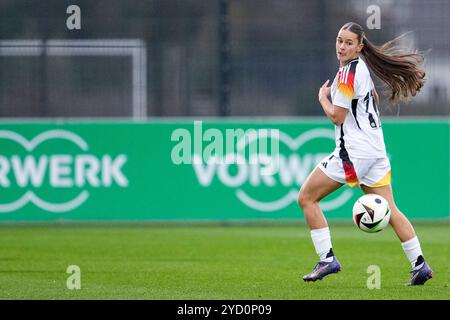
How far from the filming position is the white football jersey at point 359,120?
1000 centimetres

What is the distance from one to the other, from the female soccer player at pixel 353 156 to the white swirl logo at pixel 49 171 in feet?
27.5

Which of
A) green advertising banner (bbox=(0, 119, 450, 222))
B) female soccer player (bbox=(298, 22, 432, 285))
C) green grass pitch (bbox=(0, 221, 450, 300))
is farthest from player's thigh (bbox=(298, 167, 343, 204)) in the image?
green advertising banner (bbox=(0, 119, 450, 222))

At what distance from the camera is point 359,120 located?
33.1ft

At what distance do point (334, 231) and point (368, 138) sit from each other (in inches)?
297

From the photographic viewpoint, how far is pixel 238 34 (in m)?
19.3

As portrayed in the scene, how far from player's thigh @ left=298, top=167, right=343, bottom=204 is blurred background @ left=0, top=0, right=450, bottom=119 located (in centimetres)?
886

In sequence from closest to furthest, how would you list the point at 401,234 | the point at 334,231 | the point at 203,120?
the point at 401,234 < the point at 334,231 < the point at 203,120

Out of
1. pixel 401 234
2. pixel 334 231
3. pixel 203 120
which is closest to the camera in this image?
pixel 401 234

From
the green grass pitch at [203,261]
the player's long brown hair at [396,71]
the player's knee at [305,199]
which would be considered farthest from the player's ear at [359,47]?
the green grass pitch at [203,261]

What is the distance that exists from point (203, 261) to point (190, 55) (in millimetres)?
6901

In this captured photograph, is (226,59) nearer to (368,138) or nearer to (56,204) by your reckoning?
(56,204)

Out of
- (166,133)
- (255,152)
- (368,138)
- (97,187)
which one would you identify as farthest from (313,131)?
(368,138)

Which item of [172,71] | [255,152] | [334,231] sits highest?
[172,71]

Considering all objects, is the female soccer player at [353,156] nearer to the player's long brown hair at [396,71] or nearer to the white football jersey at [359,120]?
the white football jersey at [359,120]
